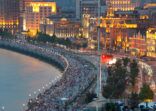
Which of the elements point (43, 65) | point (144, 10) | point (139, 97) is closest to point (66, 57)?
point (43, 65)

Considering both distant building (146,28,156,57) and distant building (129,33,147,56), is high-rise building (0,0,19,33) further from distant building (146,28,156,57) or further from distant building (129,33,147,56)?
distant building (146,28,156,57)

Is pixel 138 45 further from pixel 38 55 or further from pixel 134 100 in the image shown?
pixel 134 100

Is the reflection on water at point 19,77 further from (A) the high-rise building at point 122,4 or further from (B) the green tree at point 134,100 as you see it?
(A) the high-rise building at point 122,4

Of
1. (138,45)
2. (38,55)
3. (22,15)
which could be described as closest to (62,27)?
Result: (38,55)

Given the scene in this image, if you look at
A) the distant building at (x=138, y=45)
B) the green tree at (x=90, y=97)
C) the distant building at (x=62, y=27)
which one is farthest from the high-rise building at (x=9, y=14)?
the green tree at (x=90, y=97)

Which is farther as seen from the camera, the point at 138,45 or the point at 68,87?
the point at 138,45

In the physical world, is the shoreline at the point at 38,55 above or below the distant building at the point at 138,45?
below
